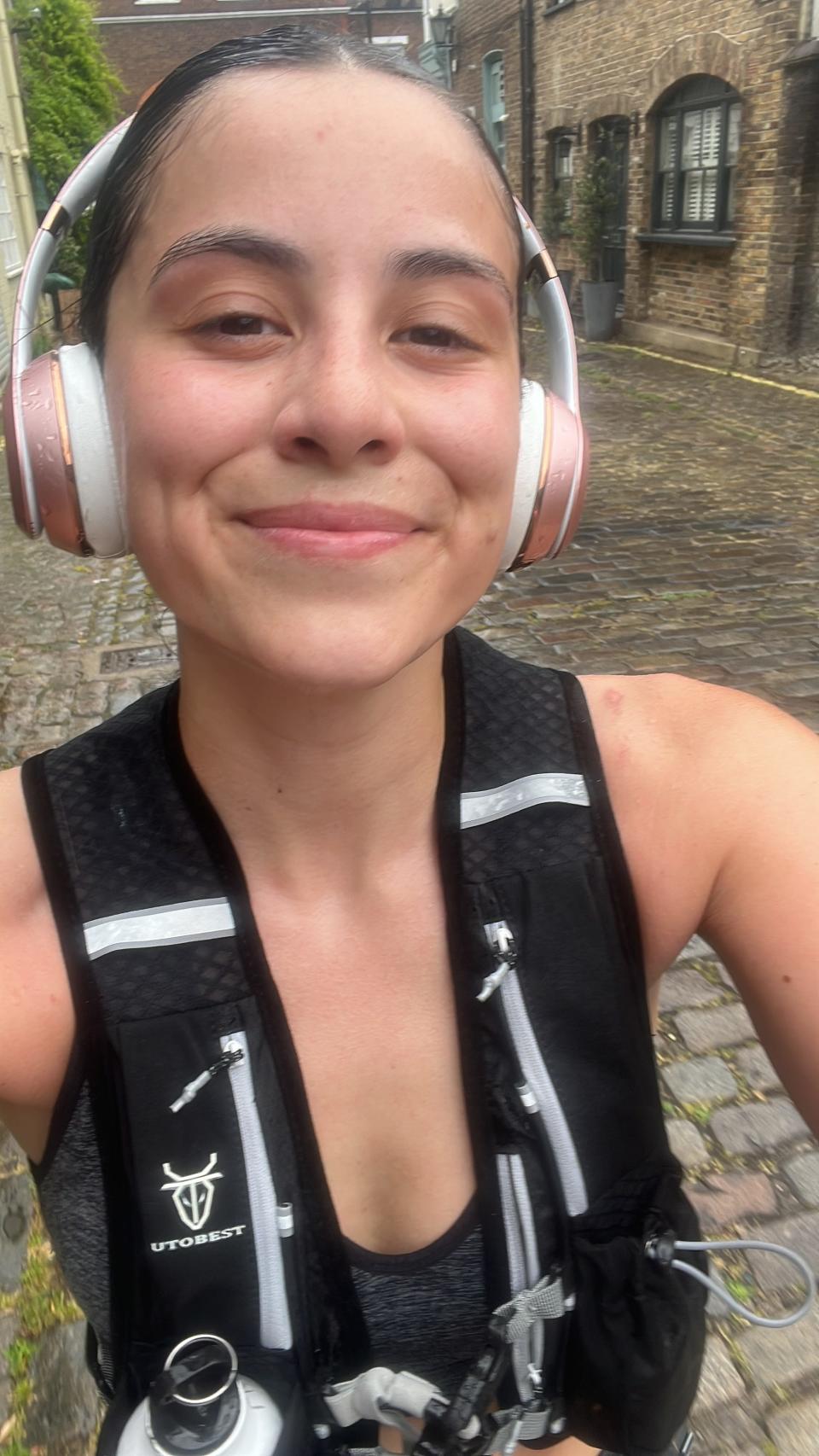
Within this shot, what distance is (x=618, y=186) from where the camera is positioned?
15461 millimetres

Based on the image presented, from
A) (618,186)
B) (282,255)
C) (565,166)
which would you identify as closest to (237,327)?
(282,255)

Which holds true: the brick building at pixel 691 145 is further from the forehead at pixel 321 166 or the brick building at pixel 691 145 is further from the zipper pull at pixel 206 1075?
the zipper pull at pixel 206 1075

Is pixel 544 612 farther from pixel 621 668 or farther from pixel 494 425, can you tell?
pixel 494 425

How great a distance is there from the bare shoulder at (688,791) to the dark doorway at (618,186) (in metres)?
15.8

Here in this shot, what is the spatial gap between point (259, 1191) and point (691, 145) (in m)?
14.9

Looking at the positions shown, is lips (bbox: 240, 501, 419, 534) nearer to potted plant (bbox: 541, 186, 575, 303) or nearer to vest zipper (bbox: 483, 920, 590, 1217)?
vest zipper (bbox: 483, 920, 590, 1217)

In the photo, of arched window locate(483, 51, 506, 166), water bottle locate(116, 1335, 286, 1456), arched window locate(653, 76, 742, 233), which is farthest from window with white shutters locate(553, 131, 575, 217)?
water bottle locate(116, 1335, 286, 1456)

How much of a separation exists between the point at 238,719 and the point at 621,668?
3.93 m

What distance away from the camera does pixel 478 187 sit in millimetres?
1095

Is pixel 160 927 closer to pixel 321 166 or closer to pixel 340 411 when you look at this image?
pixel 340 411

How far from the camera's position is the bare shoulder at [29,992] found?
3.66ft

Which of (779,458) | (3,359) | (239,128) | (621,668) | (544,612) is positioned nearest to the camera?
(239,128)

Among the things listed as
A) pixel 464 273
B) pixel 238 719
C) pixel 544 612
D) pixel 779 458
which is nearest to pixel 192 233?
pixel 464 273

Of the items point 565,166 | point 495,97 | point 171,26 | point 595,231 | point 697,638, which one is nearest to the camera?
point 697,638
